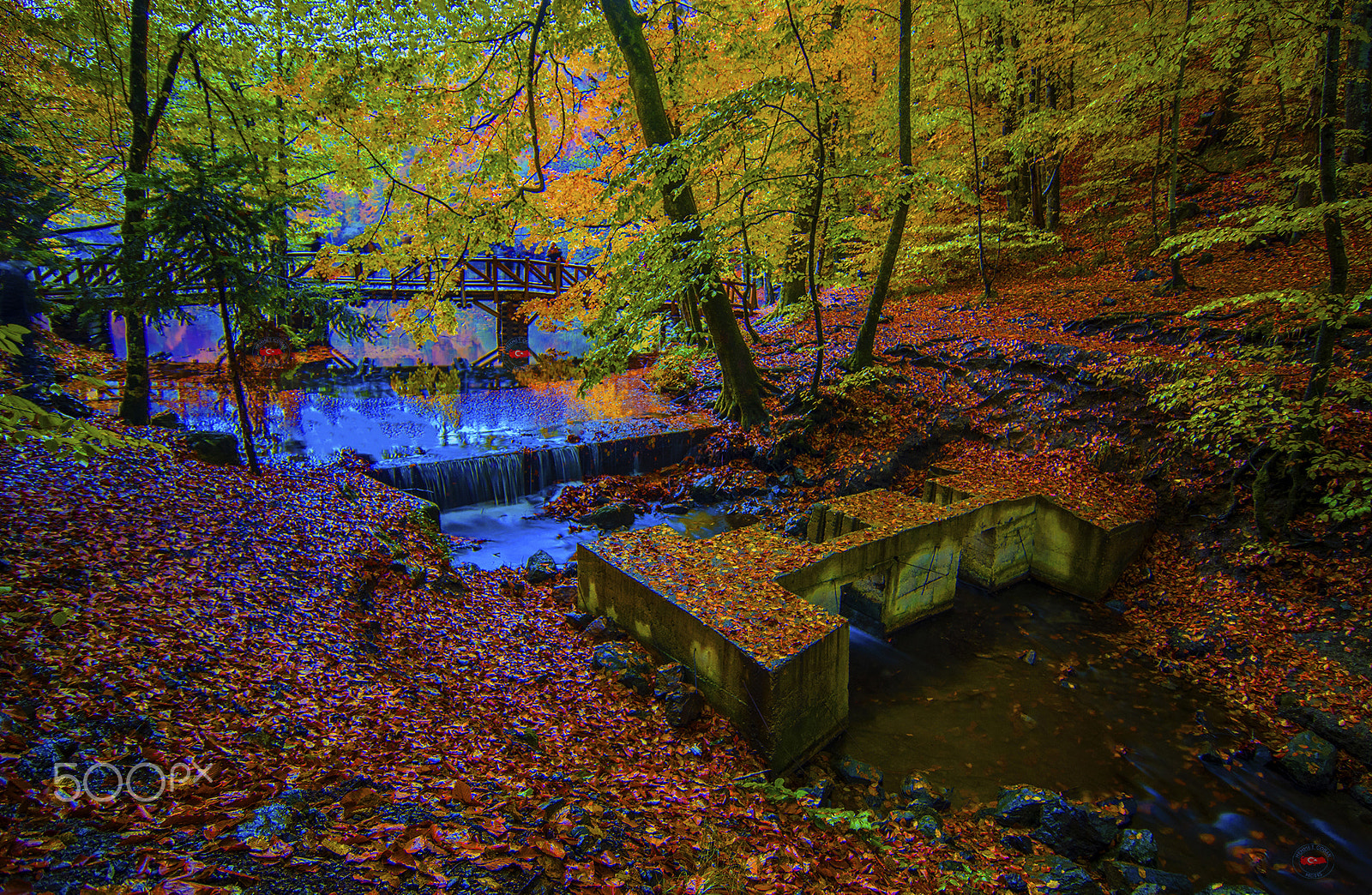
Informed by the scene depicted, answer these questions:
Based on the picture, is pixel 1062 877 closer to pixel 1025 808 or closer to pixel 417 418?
pixel 1025 808

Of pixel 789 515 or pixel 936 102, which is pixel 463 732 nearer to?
pixel 789 515

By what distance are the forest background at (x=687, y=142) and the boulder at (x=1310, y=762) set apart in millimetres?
2597

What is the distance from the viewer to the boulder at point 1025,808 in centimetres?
435

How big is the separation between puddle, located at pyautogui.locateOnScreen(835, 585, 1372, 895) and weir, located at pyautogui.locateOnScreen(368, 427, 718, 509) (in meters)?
6.73

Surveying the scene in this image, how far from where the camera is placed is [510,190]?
9.64 metres

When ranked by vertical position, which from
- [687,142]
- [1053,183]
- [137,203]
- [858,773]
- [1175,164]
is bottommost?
[858,773]

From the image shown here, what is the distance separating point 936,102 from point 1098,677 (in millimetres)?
15012

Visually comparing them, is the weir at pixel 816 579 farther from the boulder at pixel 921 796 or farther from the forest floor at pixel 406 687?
the boulder at pixel 921 796

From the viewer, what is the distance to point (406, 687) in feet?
14.7

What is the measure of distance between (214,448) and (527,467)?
5053mm

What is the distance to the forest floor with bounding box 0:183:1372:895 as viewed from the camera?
96.0 inches

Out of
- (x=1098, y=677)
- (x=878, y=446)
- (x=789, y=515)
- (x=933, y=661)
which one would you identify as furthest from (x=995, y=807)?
(x=878, y=446)

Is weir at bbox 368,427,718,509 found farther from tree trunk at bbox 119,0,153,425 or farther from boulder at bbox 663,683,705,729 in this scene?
boulder at bbox 663,683,705,729

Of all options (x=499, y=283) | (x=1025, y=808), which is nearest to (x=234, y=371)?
(x=1025, y=808)
